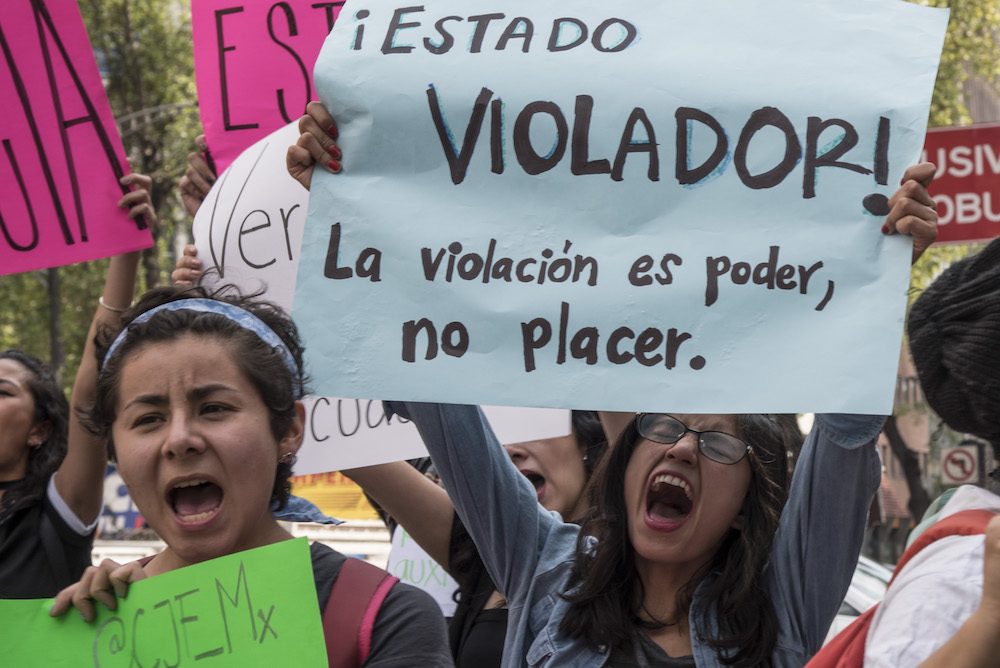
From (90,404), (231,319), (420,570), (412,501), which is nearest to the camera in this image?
(231,319)

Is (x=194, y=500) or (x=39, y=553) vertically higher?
(x=194, y=500)

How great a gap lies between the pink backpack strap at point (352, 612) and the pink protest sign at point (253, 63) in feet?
5.62

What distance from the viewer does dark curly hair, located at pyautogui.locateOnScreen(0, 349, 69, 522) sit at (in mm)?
3248

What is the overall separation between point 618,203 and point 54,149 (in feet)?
5.74

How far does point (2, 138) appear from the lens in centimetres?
312

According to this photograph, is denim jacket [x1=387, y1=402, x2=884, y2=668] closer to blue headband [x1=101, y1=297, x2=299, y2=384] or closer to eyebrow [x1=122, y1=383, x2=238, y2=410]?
blue headband [x1=101, y1=297, x2=299, y2=384]

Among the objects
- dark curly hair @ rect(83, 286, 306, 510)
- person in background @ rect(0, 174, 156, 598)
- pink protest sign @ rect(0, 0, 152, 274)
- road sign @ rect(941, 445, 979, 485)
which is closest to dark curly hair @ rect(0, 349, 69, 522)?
person in background @ rect(0, 174, 156, 598)

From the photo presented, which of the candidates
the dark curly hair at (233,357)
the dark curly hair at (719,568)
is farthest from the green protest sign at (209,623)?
the dark curly hair at (719,568)

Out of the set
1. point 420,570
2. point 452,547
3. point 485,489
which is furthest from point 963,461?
point 485,489

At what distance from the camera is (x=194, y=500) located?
6.41ft

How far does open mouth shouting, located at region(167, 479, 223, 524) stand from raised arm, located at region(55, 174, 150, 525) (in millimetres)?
1019

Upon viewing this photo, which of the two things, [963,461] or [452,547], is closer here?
[452,547]

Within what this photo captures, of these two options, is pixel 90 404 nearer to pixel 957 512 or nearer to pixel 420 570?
pixel 420 570

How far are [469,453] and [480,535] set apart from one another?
7.3 inches
